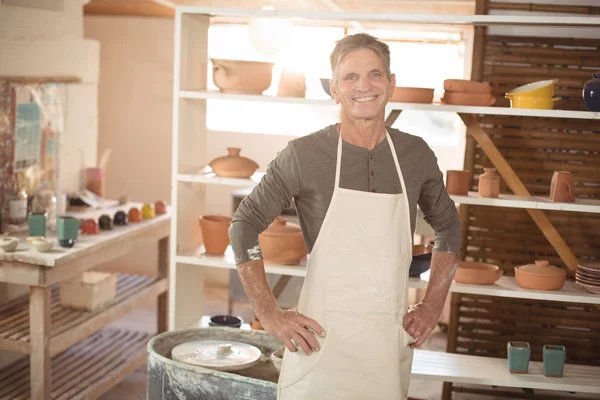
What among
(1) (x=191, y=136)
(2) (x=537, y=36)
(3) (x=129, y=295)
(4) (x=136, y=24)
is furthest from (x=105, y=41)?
(2) (x=537, y=36)

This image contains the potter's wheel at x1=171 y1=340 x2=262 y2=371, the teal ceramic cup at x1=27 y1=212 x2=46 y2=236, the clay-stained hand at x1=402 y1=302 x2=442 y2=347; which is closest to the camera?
the clay-stained hand at x1=402 y1=302 x2=442 y2=347

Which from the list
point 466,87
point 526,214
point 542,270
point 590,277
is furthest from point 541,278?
point 466,87

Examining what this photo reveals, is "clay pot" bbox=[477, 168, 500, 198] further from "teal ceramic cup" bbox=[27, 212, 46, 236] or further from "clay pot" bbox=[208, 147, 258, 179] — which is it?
"teal ceramic cup" bbox=[27, 212, 46, 236]

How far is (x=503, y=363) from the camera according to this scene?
3826 millimetres

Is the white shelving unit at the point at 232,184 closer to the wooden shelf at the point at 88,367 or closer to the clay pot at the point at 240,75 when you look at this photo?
the clay pot at the point at 240,75

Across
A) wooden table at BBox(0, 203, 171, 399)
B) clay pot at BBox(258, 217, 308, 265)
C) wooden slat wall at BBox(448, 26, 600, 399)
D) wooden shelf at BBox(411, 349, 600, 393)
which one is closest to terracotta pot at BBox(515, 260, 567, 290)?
wooden shelf at BBox(411, 349, 600, 393)

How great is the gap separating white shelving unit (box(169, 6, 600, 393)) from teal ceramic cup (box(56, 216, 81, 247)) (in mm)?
599

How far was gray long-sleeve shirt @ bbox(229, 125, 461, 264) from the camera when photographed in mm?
2266

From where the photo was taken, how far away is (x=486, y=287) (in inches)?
141

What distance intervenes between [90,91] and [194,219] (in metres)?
1.95

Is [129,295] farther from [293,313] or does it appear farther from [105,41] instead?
[105,41]

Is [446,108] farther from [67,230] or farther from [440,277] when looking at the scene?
[67,230]

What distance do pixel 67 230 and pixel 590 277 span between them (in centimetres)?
263

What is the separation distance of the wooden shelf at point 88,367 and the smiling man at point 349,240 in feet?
7.02
